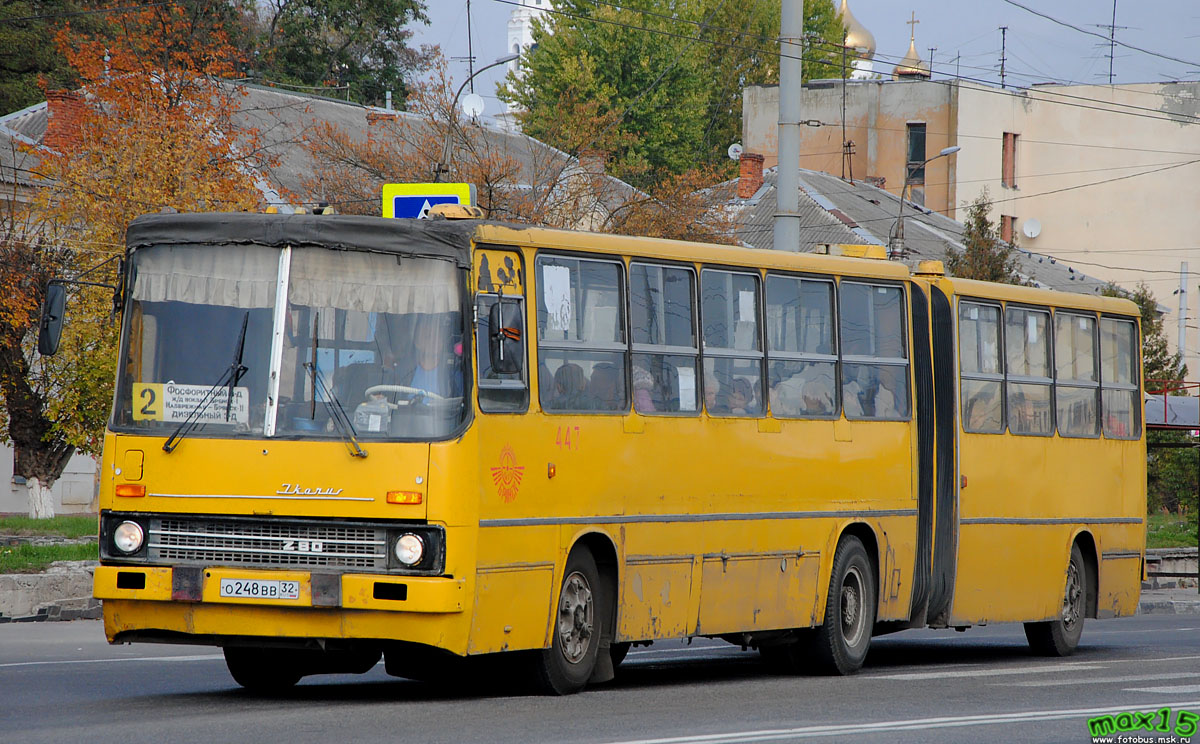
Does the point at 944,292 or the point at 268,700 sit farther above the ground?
the point at 944,292

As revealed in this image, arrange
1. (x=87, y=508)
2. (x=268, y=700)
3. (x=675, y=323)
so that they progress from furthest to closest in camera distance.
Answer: (x=87, y=508), (x=675, y=323), (x=268, y=700)

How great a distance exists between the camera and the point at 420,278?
1047 cm

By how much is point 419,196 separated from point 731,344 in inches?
167

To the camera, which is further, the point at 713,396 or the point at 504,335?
the point at 713,396

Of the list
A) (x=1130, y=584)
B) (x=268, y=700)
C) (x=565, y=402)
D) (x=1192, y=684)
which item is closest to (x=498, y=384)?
(x=565, y=402)

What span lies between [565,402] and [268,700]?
2.54 m

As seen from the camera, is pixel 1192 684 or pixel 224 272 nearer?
pixel 224 272

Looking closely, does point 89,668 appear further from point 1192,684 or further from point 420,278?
point 1192,684

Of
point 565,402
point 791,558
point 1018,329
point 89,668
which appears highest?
point 1018,329

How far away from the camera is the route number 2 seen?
11133 millimetres

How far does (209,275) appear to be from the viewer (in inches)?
419

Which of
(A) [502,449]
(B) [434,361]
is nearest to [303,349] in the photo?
(B) [434,361]

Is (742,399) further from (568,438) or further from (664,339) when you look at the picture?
(568,438)

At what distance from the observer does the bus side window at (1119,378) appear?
17734 mm
